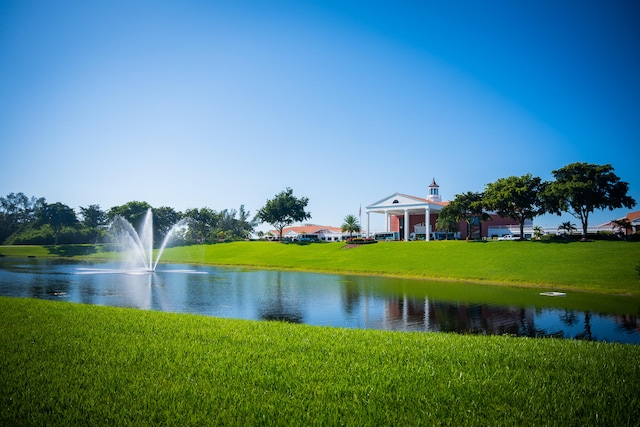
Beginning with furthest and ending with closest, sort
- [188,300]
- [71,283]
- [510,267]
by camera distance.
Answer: [510,267], [71,283], [188,300]

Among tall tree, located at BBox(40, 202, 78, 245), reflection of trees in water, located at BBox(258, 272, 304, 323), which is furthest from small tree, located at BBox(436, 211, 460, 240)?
tall tree, located at BBox(40, 202, 78, 245)

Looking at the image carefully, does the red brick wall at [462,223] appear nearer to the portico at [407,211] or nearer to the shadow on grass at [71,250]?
the portico at [407,211]

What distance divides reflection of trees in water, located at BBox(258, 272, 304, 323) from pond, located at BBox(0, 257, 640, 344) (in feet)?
0.18

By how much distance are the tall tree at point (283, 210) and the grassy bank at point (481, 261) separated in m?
29.1

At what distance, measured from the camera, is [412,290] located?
33.2 meters

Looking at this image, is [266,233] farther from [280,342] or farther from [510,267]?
[280,342]

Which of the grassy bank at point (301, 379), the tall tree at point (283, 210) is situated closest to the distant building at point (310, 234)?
the tall tree at point (283, 210)

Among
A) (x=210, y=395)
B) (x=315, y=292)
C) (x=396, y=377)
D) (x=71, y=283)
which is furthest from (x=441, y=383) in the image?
(x=71, y=283)

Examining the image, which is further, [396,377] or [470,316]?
[470,316]

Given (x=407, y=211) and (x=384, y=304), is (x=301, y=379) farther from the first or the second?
(x=407, y=211)

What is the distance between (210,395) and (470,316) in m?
18.2

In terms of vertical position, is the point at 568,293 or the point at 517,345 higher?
the point at 517,345

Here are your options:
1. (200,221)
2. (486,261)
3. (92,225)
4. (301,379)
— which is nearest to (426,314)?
(301,379)

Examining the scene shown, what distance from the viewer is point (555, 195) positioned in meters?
58.8
